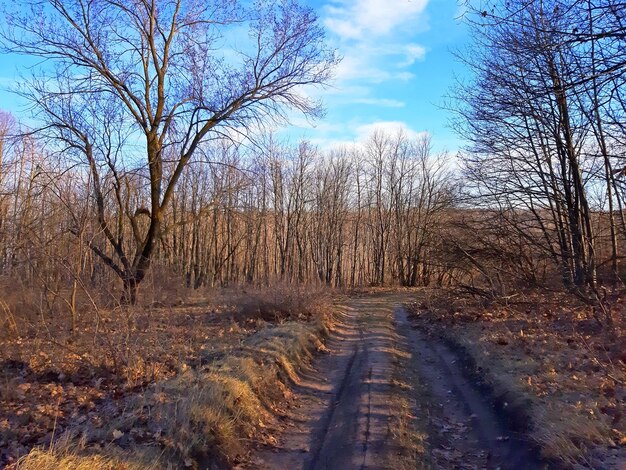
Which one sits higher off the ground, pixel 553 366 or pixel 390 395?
pixel 553 366

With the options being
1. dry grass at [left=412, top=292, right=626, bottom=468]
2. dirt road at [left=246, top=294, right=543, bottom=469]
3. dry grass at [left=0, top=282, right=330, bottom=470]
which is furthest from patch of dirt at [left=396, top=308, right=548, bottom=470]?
dry grass at [left=0, top=282, right=330, bottom=470]

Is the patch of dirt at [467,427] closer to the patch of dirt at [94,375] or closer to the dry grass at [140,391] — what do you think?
the dry grass at [140,391]

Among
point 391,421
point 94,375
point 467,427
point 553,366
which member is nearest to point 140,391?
point 94,375

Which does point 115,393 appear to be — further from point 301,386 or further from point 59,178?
point 59,178

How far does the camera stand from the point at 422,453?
589 centimetres

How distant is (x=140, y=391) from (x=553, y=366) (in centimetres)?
698

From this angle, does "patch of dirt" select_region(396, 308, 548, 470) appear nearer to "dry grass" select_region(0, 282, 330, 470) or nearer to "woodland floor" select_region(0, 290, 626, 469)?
"woodland floor" select_region(0, 290, 626, 469)

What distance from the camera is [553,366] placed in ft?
28.5

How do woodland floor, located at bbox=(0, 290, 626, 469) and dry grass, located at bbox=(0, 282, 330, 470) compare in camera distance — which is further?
woodland floor, located at bbox=(0, 290, 626, 469)

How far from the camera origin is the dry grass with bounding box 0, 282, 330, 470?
210 inches

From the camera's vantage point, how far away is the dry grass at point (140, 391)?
5.33 meters

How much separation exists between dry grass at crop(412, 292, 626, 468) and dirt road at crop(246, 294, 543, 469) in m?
0.41

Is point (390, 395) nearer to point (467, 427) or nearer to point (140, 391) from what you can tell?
point (467, 427)

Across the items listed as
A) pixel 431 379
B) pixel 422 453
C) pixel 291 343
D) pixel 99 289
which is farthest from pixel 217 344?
pixel 422 453
